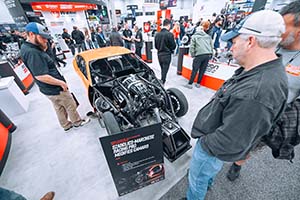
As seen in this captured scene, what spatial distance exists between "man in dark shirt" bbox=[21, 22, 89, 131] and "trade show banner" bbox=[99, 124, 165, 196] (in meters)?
1.49

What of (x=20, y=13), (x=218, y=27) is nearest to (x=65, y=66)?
(x=20, y=13)

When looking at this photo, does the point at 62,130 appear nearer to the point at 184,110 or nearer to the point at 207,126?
the point at 184,110

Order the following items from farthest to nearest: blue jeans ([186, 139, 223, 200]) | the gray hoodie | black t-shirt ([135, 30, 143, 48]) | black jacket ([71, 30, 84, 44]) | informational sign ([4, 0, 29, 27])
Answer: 1. black jacket ([71, 30, 84, 44])
2. black t-shirt ([135, 30, 143, 48])
3. informational sign ([4, 0, 29, 27])
4. the gray hoodie
5. blue jeans ([186, 139, 223, 200])

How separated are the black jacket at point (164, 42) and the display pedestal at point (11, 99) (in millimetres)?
3519

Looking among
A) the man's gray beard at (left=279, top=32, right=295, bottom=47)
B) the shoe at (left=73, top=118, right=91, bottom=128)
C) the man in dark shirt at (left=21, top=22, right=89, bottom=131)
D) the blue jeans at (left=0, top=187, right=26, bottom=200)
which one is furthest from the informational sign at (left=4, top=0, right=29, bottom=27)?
the man's gray beard at (left=279, top=32, right=295, bottom=47)

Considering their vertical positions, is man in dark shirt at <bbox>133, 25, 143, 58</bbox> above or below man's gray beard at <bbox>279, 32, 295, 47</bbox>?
below

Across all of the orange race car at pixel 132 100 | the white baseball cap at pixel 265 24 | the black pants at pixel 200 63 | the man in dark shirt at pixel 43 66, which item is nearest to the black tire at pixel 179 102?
the orange race car at pixel 132 100

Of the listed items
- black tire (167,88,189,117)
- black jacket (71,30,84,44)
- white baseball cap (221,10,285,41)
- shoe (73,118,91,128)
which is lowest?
shoe (73,118,91,128)

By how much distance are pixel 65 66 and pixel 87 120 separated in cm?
506

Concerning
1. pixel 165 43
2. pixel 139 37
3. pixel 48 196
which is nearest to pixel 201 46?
pixel 165 43

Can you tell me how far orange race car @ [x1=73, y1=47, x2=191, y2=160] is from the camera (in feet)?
6.25

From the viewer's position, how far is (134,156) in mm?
1260

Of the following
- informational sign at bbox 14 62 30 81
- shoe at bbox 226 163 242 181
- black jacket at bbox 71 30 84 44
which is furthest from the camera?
black jacket at bbox 71 30 84 44

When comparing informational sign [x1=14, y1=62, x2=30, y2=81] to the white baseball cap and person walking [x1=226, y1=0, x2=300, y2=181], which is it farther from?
person walking [x1=226, y1=0, x2=300, y2=181]
